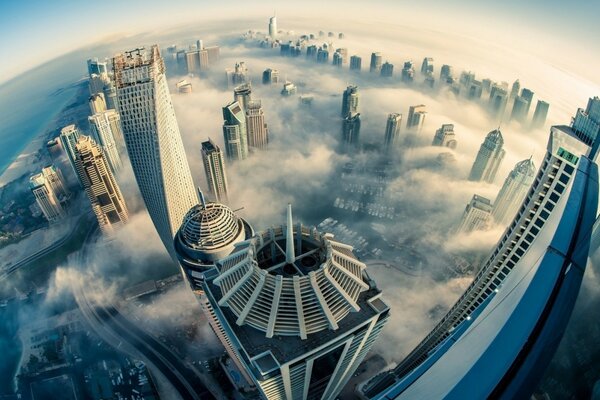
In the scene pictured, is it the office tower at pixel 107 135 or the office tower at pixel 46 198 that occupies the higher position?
the office tower at pixel 107 135

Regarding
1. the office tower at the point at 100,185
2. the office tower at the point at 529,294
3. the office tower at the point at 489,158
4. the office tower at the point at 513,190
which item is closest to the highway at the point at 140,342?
the office tower at the point at 100,185

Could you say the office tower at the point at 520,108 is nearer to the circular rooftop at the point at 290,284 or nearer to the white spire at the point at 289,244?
the circular rooftop at the point at 290,284

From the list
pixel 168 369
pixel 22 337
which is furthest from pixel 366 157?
pixel 22 337

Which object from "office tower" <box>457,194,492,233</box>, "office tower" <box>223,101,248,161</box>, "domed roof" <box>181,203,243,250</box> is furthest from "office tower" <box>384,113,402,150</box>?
"domed roof" <box>181,203,243,250</box>

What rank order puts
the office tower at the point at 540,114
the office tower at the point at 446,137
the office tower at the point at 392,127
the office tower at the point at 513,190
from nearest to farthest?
the office tower at the point at 513,190
the office tower at the point at 540,114
the office tower at the point at 446,137
the office tower at the point at 392,127

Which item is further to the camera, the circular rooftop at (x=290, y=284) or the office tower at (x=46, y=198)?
the office tower at (x=46, y=198)
